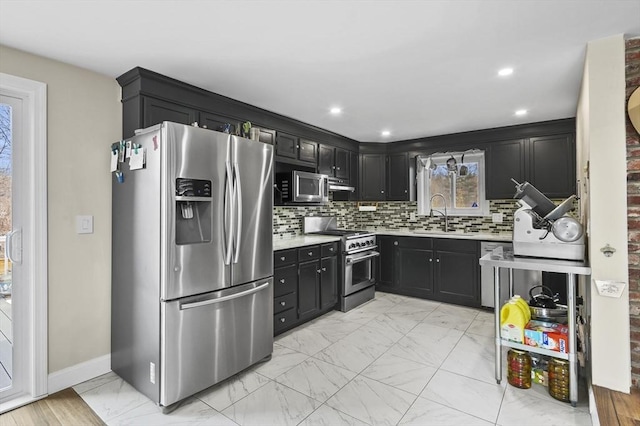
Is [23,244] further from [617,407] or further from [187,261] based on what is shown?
[617,407]

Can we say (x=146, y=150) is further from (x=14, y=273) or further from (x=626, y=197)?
(x=626, y=197)

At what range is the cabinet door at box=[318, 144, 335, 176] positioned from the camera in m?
4.48

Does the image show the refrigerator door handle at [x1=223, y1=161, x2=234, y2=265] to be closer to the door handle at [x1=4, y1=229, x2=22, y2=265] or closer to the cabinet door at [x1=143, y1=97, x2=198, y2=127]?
the cabinet door at [x1=143, y1=97, x2=198, y2=127]

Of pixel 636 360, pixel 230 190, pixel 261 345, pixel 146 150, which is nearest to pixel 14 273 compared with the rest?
pixel 146 150

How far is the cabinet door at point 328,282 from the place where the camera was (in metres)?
3.91

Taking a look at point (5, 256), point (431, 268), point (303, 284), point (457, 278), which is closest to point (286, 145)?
point (303, 284)

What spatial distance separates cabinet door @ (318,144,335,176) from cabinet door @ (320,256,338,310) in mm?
1206

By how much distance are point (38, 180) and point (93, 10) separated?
1227 mm

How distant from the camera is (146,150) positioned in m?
2.32

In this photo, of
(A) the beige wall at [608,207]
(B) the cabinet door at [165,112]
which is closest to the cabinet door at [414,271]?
(A) the beige wall at [608,207]

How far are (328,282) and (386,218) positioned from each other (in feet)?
6.61

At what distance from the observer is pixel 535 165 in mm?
4141

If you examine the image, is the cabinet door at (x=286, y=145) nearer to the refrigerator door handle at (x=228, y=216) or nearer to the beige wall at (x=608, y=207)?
the refrigerator door handle at (x=228, y=216)

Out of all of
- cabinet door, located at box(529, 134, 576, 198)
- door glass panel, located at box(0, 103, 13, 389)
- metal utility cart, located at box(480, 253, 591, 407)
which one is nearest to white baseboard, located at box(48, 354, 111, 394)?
door glass panel, located at box(0, 103, 13, 389)
